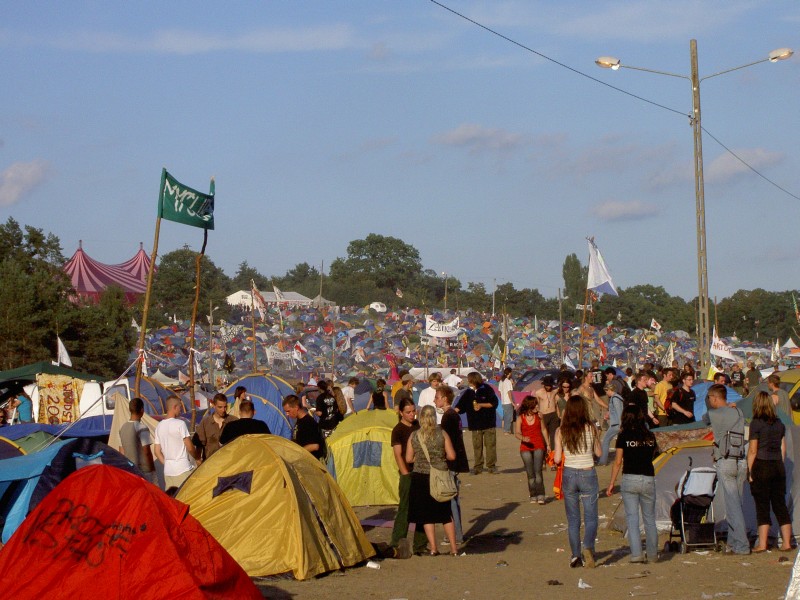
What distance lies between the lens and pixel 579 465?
31.8 feet

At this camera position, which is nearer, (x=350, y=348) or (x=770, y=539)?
(x=770, y=539)

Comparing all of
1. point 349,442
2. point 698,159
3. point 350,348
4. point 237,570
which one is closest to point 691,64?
point 698,159

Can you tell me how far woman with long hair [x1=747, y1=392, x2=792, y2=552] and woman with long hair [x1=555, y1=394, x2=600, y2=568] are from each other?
5.21 feet

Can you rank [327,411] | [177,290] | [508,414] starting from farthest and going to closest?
1. [177,290]
2. [508,414]
3. [327,411]

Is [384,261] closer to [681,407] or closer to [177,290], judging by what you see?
[177,290]

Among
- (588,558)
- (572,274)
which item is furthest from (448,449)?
(572,274)

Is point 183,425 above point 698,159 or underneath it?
underneath

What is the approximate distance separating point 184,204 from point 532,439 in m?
6.06

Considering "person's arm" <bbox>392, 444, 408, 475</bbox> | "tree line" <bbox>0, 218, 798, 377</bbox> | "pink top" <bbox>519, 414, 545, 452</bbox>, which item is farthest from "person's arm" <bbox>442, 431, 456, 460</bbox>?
"tree line" <bbox>0, 218, 798, 377</bbox>

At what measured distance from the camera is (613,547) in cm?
1123

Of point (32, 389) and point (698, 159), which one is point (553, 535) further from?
point (32, 389)

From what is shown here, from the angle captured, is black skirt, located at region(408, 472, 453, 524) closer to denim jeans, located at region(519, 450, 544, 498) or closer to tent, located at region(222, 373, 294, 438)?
denim jeans, located at region(519, 450, 544, 498)

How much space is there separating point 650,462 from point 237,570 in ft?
13.8

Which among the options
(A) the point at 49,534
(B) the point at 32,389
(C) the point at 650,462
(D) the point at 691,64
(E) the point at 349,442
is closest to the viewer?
(A) the point at 49,534
